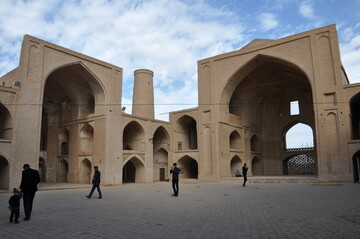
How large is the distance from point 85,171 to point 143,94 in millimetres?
8882

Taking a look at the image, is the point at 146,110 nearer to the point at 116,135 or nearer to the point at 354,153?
the point at 116,135

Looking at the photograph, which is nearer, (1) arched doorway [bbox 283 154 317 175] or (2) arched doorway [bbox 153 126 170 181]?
(2) arched doorway [bbox 153 126 170 181]

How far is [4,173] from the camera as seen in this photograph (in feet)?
49.2

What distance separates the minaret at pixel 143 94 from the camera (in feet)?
89.3

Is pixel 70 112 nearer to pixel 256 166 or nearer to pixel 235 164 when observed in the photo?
pixel 235 164

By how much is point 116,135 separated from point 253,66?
11512mm

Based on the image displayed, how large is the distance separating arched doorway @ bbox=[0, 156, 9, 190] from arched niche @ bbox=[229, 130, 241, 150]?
55.3 ft

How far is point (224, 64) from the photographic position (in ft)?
76.7

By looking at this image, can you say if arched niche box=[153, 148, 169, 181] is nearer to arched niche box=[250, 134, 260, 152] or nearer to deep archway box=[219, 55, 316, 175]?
deep archway box=[219, 55, 316, 175]

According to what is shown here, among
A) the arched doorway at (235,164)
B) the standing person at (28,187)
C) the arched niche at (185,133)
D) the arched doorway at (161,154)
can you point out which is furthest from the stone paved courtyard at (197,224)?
the arched niche at (185,133)

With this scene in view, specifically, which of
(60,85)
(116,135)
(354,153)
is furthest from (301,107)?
(60,85)

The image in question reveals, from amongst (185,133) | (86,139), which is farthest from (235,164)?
(86,139)

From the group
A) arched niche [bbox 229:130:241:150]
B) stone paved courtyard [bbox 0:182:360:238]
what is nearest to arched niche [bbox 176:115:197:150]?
arched niche [bbox 229:130:241:150]

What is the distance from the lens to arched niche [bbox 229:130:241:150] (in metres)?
25.6
